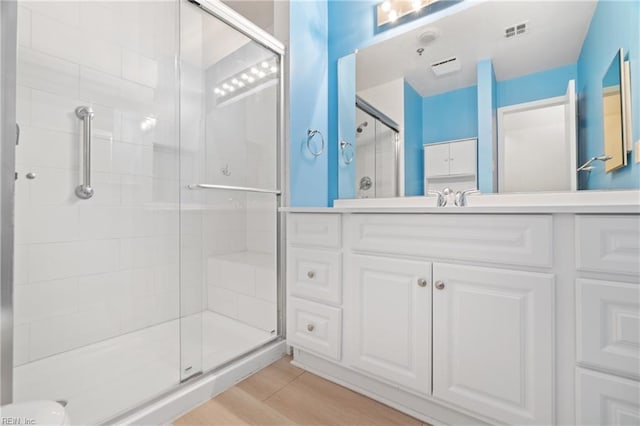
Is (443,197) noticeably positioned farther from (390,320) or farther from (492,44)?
(492,44)

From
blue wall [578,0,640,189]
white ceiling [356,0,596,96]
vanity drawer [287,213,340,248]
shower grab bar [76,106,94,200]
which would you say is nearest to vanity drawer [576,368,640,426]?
blue wall [578,0,640,189]

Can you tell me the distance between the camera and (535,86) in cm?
129

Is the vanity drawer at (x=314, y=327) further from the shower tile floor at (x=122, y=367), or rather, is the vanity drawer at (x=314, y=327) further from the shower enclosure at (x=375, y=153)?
the shower enclosure at (x=375, y=153)

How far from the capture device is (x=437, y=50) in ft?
5.05

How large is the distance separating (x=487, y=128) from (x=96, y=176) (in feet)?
6.77

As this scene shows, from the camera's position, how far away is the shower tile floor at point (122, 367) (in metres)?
1.09

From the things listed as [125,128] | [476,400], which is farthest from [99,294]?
[476,400]

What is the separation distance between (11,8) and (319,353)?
171 centimetres

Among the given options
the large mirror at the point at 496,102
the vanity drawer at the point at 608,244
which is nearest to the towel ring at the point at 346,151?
the large mirror at the point at 496,102

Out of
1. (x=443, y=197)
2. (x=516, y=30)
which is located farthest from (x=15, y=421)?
(x=516, y=30)

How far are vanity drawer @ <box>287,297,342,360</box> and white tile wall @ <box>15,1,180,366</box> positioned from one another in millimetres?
749

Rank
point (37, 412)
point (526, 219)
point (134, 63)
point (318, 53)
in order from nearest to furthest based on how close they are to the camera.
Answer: point (37, 412)
point (526, 219)
point (134, 63)
point (318, 53)

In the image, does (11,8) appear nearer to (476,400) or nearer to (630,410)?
(476,400)

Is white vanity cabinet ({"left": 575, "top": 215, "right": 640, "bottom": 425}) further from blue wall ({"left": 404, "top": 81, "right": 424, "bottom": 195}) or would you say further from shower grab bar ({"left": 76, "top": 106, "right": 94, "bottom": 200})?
shower grab bar ({"left": 76, "top": 106, "right": 94, "bottom": 200})
